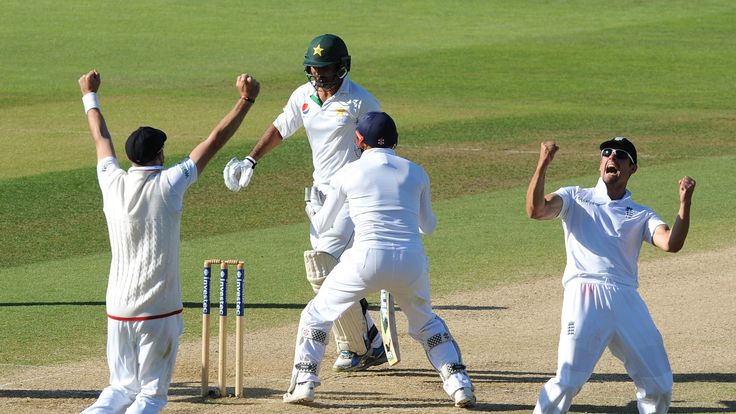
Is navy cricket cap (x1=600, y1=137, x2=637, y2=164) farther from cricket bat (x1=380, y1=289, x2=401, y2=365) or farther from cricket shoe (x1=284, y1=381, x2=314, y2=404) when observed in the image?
cricket shoe (x1=284, y1=381, x2=314, y2=404)

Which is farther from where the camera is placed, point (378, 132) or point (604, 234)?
point (378, 132)

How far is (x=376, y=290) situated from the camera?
9.09m

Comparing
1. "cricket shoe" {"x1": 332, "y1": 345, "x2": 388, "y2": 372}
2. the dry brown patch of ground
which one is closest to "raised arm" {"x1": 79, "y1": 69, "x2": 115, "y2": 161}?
the dry brown patch of ground

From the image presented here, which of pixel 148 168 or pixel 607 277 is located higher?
pixel 148 168

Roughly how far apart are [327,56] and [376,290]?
2006 mm

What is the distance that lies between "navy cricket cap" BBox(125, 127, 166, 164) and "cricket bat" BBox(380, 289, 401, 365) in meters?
2.43

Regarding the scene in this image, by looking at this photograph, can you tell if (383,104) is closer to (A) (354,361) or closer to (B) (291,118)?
(B) (291,118)

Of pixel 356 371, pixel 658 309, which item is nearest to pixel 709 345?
pixel 658 309

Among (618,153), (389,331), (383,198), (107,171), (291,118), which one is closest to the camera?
(107,171)

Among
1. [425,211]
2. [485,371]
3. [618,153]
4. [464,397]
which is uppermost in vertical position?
[618,153]

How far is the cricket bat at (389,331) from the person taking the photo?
9938 millimetres

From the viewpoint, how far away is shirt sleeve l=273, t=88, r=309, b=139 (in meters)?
10.8

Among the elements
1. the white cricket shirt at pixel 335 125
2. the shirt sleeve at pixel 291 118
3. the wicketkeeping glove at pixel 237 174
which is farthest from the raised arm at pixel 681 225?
the shirt sleeve at pixel 291 118

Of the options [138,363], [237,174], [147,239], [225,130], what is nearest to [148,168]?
[147,239]
